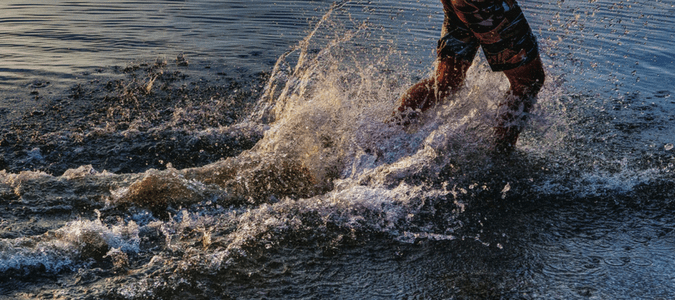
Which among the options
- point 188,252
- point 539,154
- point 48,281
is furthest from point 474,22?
point 48,281

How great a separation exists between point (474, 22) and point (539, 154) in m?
1.22

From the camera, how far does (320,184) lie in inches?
122

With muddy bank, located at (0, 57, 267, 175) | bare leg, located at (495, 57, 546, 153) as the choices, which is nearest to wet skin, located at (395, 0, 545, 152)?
bare leg, located at (495, 57, 546, 153)

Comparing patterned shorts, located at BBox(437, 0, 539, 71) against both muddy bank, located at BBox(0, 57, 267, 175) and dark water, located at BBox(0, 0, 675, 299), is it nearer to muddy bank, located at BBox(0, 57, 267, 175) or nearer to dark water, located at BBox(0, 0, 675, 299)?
dark water, located at BBox(0, 0, 675, 299)

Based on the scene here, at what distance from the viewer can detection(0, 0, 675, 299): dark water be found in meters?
2.13

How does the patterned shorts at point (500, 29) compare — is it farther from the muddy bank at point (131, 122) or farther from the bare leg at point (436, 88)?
the muddy bank at point (131, 122)

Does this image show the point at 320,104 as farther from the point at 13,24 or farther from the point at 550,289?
the point at 13,24

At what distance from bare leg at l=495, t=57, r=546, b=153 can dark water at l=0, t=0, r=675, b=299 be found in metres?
0.10

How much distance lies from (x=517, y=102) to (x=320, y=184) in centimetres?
132

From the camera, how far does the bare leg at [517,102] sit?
295 centimetres

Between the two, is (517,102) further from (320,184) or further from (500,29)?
(320,184)

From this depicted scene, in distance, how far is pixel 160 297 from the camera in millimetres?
1967

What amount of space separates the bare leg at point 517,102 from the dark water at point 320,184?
10 cm

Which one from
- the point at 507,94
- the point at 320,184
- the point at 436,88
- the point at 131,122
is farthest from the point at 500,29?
the point at 131,122
